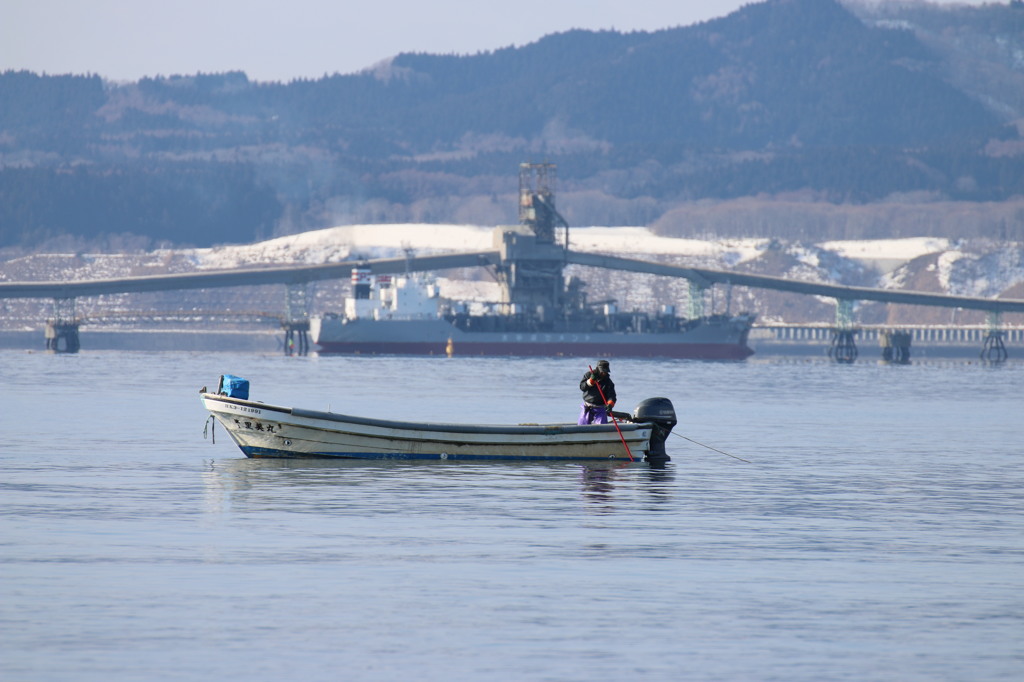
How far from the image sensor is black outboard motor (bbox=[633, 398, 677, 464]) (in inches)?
1966

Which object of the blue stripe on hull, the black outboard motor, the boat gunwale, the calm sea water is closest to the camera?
the calm sea water

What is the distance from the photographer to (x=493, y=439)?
48812 mm

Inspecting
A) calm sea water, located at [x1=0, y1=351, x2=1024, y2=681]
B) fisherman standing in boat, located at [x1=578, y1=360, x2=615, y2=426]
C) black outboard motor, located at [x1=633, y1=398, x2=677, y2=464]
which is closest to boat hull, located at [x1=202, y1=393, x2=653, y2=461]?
black outboard motor, located at [x1=633, y1=398, x2=677, y2=464]

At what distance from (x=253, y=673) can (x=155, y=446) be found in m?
35.2

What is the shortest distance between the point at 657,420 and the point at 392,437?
316 inches

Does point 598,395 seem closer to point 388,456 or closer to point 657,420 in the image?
point 657,420

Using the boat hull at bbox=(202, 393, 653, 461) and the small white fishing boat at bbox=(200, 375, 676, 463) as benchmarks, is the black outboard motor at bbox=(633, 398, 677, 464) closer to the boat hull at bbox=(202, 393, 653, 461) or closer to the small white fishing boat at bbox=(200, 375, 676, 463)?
the small white fishing boat at bbox=(200, 375, 676, 463)

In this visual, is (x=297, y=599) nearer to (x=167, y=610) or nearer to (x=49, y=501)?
(x=167, y=610)

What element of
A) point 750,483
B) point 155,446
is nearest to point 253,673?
point 750,483

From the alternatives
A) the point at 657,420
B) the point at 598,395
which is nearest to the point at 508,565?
the point at 598,395

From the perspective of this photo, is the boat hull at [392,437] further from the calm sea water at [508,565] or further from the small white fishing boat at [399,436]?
the calm sea water at [508,565]

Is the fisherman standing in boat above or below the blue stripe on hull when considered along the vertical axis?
above

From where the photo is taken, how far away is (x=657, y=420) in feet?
164

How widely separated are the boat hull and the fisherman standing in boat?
758 millimetres
